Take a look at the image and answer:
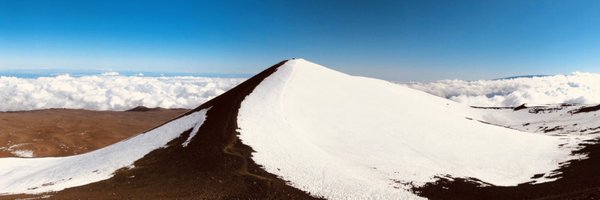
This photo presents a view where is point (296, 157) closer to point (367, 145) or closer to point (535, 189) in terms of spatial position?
point (367, 145)

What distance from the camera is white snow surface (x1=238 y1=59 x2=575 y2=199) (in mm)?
41906

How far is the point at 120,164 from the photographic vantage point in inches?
1946

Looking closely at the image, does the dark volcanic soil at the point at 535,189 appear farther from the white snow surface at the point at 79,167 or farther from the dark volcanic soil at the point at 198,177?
the white snow surface at the point at 79,167

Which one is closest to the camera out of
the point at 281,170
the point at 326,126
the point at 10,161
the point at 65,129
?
the point at 281,170

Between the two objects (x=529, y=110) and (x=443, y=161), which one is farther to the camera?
(x=529, y=110)

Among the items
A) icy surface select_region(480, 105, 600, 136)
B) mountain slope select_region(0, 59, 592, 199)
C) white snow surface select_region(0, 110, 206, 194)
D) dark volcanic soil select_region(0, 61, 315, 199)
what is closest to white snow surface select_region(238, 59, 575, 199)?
mountain slope select_region(0, 59, 592, 199)

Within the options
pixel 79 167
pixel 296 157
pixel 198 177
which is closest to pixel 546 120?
pixel 296 157

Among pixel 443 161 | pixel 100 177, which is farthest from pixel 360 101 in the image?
pixel 100 177

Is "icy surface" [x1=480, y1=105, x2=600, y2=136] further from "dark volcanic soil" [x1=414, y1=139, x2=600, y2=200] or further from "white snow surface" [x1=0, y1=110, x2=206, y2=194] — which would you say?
"white snow surface" [x1=0, y1=110, x2=206, y2=194]

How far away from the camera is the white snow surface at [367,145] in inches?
1650

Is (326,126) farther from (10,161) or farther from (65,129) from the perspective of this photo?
(65,129)

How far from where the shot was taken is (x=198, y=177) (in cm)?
4122

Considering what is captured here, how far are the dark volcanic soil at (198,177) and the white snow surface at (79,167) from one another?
3.25 metres

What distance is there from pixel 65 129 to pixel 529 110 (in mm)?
222397
